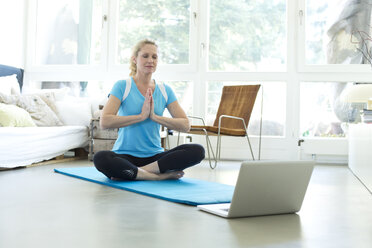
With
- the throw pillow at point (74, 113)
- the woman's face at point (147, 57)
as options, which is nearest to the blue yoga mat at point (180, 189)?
the woman's face at point (147, 57)

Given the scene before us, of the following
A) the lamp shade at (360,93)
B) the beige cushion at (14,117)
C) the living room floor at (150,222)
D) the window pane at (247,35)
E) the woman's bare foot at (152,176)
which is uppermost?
the window pane at (247,35)

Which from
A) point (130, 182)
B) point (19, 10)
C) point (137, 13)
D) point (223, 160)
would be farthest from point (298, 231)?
point (19, 10)

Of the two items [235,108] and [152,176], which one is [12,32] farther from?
[152,176]

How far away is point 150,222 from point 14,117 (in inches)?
→ 112

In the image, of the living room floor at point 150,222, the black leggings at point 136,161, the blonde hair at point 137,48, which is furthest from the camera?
the blonde hair at point 137,48

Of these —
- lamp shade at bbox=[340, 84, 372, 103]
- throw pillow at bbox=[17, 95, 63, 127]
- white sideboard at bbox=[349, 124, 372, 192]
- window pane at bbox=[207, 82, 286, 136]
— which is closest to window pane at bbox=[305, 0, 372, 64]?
window pane at bbox=[207, 82, 286, 136]

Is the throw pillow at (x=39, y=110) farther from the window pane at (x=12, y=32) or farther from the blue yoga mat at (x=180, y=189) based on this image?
the blue yoga mat at (x=180, y=189)

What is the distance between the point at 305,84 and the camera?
218 inches

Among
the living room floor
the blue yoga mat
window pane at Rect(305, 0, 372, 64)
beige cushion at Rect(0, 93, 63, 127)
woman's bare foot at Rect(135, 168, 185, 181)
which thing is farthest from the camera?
window pane at Rect(305, 0, 372, 64)

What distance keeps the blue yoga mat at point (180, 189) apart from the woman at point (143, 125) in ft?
0.30

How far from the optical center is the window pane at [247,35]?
221 inches

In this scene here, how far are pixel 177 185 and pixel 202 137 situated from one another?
2770 millimetres

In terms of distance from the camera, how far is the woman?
3.05 meters

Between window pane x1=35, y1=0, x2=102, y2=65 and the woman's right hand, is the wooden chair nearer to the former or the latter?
the woman's right hand
